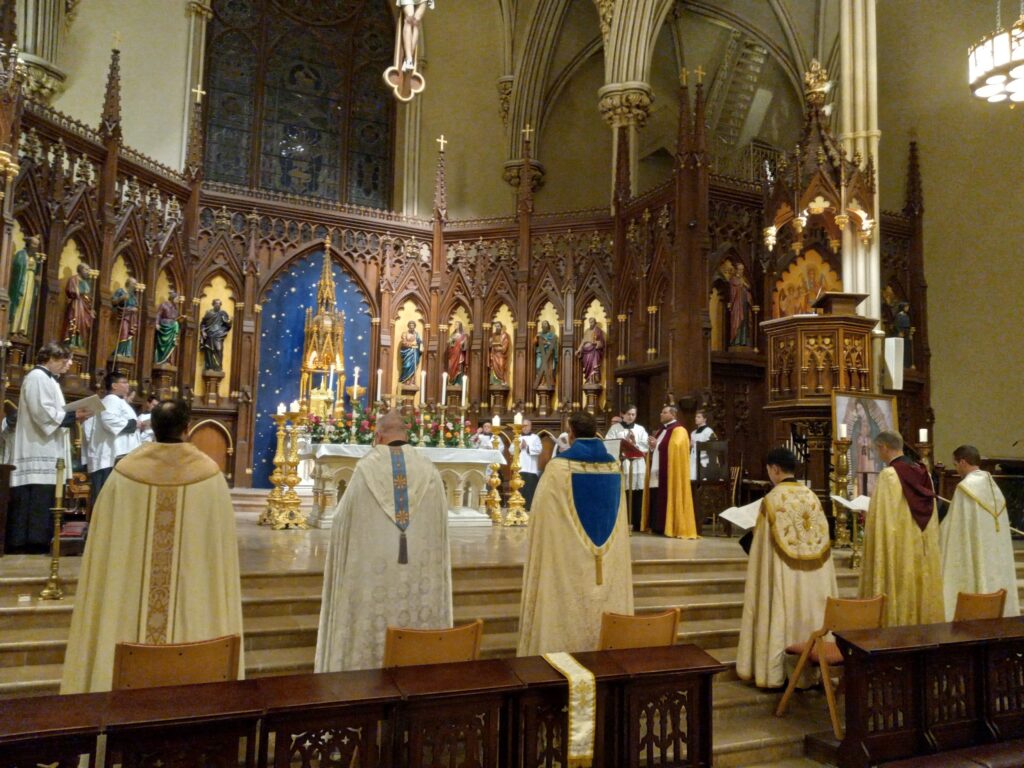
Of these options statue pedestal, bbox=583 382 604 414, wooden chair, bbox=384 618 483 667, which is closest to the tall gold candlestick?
statue pedestal, bbox=583 382 604 414

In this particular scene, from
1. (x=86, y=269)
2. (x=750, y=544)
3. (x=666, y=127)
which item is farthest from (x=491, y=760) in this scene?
(x=666, y=127)

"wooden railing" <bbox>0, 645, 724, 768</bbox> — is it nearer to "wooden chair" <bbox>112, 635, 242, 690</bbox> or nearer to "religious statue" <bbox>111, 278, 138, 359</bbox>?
"wooden chair" <bbox>112, 635, 242, 690</bbox>

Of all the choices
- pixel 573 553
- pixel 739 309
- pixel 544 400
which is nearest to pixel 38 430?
pixel 573 553

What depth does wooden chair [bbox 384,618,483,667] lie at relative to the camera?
358 centimetres

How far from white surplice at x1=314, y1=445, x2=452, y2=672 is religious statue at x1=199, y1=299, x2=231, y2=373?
10.7 metres

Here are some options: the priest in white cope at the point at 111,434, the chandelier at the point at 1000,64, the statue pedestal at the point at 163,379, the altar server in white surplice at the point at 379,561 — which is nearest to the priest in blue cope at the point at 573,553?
the altar server in white surplice at the point at 379,561

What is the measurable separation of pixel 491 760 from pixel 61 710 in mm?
1640

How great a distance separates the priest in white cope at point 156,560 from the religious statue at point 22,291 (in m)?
7.55

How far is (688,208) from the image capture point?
12.8 metres

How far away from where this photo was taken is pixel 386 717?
3.14 m

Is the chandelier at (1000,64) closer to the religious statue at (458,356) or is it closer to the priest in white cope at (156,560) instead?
the religious statue at (458,356)

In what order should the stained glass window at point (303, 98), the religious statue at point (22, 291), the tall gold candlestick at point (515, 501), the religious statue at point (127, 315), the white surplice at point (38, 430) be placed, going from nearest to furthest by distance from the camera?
the white surplice at point (38, 430) < the religious statue at point (22, 291) < the tall gold candlestick at point (515, 501) < the religious statue at point (127, 315) < the stained glass window at point (303, 98)

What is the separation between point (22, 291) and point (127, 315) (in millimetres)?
2155

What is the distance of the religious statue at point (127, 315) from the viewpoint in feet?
39.4
